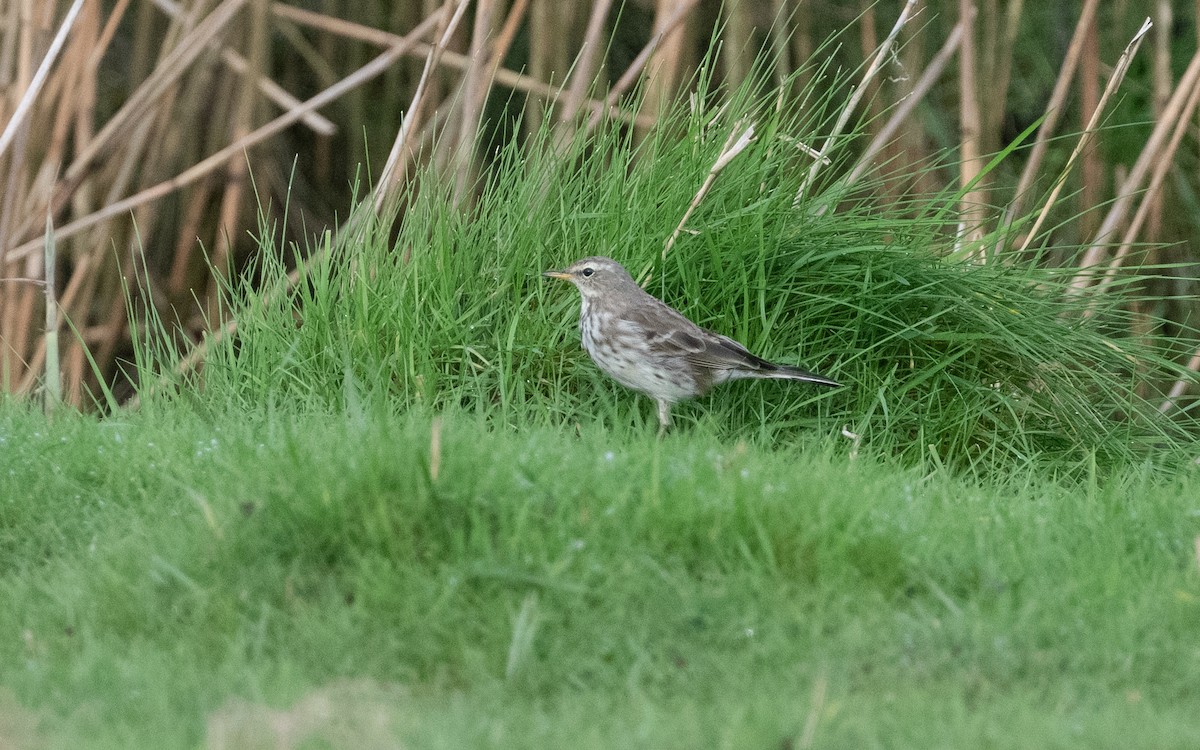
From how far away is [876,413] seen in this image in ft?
14.7

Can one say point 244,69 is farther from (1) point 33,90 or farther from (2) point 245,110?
(1) point 33,90

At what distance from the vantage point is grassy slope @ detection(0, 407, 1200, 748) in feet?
7.91

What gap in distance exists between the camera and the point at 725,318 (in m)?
4.62

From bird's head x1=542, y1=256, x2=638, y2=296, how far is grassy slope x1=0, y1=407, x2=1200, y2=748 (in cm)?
107

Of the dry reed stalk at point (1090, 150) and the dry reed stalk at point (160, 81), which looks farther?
the dry reed stalk at point (1090, 150)

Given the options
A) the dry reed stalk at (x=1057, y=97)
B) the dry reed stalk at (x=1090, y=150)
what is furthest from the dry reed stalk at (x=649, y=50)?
the dry reed stalk at (x=1090, y=150)

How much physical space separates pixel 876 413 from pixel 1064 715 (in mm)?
2099

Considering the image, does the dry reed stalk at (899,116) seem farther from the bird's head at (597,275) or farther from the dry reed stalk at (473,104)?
the dry reed stalk at (473,104)

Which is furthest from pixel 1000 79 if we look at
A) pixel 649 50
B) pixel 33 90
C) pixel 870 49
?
pixel 33 90

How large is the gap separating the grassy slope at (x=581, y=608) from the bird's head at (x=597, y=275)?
3.50 ft

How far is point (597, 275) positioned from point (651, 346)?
33cm

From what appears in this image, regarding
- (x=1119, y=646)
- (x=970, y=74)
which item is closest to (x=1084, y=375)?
(x=970, y=74)

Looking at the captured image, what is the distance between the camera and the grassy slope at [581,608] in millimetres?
2412

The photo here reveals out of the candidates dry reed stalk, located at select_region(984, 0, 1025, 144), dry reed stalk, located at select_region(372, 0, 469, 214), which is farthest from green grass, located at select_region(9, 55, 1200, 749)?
dry reed stalk, located at select_region(984, 0, 1025, 144)
